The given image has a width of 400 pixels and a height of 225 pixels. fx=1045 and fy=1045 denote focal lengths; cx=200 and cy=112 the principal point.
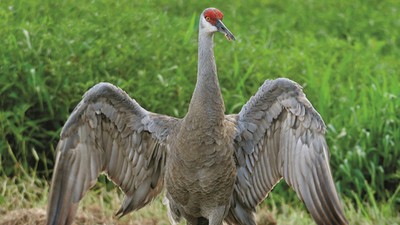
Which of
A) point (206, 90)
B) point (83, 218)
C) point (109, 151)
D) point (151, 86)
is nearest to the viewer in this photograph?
point (206, 90)

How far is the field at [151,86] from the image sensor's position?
8.30 meters

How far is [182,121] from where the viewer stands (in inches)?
271

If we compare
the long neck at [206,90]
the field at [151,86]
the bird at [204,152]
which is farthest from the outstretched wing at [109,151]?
the field at [151,86]

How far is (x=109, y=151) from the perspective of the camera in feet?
23.4

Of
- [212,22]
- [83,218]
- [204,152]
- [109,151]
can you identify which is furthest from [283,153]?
[83,218]

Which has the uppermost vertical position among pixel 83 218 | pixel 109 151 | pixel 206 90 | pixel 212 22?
pixel 212 22

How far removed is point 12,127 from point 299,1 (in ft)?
17.2

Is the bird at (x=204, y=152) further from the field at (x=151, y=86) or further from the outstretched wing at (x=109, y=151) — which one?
the field at (x=151, y=86)

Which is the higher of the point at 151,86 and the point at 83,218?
the point at 151,86

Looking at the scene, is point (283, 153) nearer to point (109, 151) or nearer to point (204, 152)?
point (204, 152)

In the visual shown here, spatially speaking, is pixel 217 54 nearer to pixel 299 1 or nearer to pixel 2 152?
pixel 2 152

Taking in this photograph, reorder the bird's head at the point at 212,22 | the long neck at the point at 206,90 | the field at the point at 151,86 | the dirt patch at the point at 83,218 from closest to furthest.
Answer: the bird's head at the point at 212,22 < the long neck at the point at 206,90 < the dirt patch at the point at 83,218 < the field at the point at 151,86

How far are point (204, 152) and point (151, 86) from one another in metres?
2.30

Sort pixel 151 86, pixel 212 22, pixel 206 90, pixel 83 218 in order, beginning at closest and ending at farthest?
pixel 212 22
pixel 206 90
pixel 83 218
pixel 151 86
